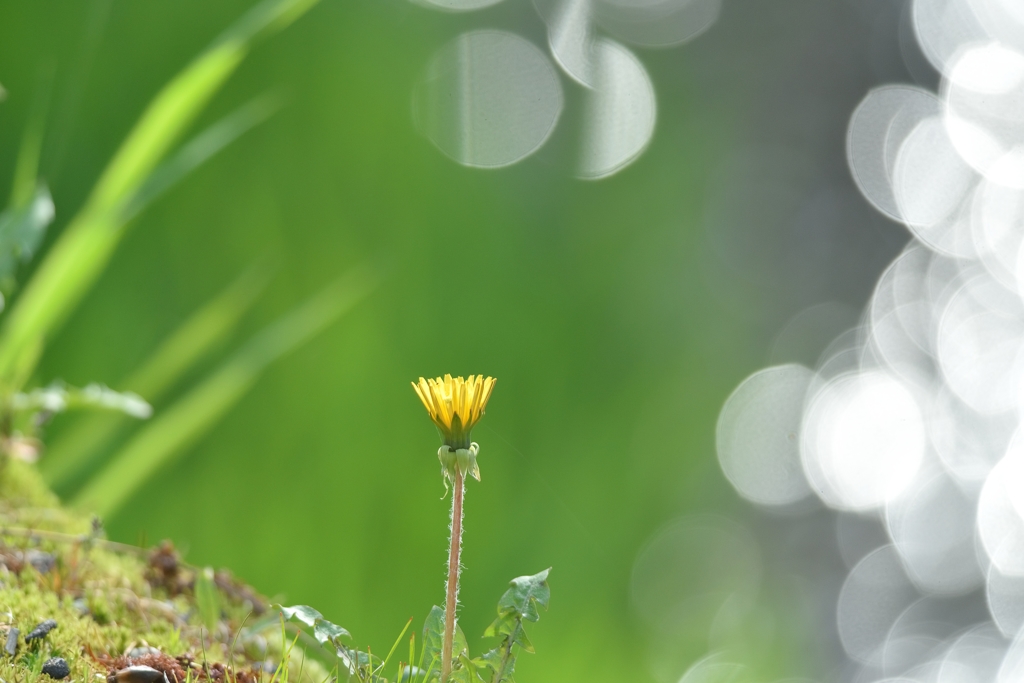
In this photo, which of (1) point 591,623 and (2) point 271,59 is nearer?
(1) point 591,623

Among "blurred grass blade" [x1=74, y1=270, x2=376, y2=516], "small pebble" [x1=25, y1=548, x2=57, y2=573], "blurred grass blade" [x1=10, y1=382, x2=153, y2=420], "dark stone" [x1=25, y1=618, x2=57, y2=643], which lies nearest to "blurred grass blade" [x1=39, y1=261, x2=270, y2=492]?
"blurred grass blade" [x1=74, y1=270, x2=376, y2=516]

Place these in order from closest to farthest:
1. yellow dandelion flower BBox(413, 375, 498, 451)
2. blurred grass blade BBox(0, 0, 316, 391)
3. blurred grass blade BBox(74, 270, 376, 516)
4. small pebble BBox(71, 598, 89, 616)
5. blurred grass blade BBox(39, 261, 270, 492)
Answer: yellow dandelion flower BBox(413, 375, 498, 451), small pebble BBox(71, 598, 89, 616), blurred grass blade BBox(0, 0, 316, 391), blurred grass blade BBox(74, 270, 376, 516), blurred grass blade BBox(39, 261, 270, 492)

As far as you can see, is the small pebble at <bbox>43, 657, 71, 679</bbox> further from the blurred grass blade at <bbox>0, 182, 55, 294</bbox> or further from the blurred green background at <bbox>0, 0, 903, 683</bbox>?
the blurred green background at <bbox>0, 0, 903, 683</bbox>

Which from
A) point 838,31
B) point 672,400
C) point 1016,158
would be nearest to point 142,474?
point 672,400

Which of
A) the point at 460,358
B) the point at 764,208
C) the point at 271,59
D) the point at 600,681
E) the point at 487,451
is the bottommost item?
the point at 600,681

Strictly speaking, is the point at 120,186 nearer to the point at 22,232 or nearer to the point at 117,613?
the point at 22,232

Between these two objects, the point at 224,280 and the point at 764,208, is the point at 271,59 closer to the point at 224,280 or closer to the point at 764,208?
the point at 224,280

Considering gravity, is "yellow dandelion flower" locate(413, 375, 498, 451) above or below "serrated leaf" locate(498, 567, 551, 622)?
above
